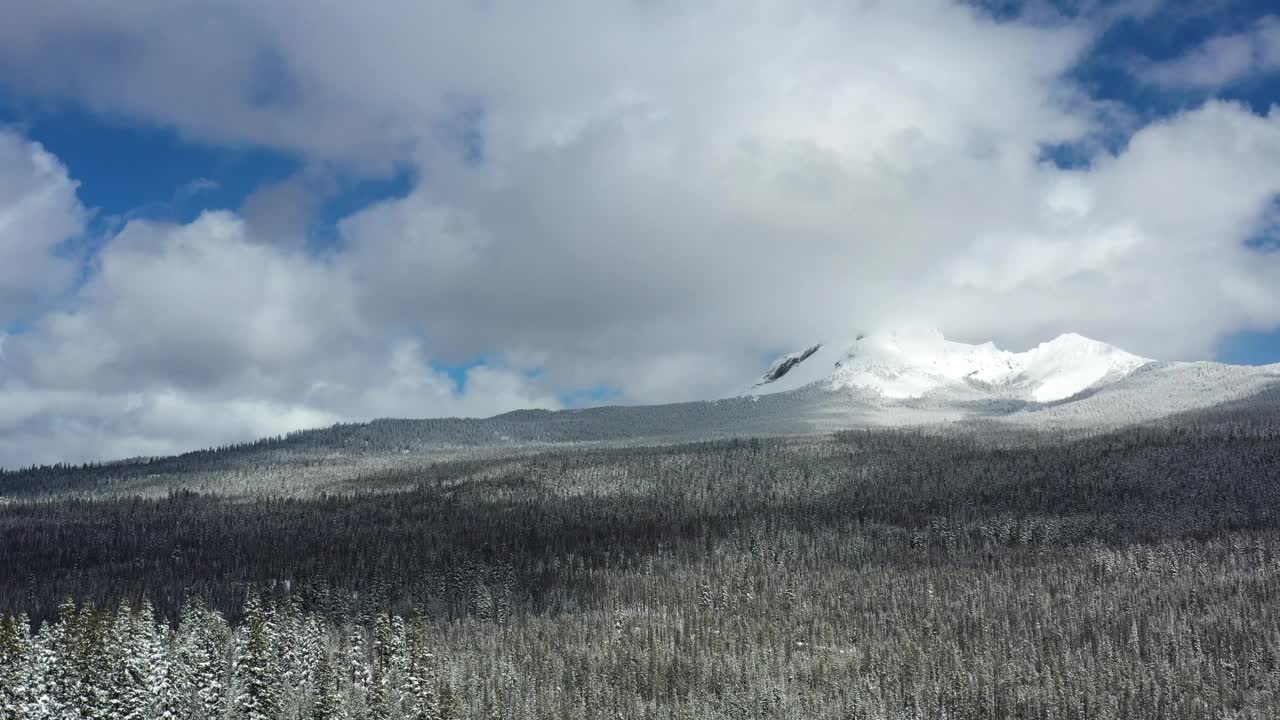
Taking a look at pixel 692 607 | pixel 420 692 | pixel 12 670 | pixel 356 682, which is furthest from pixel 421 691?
pixel 692 607

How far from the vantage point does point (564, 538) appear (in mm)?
167250

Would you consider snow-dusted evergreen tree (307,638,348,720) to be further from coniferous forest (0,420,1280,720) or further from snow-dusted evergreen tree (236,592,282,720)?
→ snow-dusted evergreen tree (236,592,282,720)

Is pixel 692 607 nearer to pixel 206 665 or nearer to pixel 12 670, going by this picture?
pixel 206 665

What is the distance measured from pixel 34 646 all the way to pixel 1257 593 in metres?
102

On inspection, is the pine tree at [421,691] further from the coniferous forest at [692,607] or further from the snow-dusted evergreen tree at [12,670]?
the snow-dusted evergreen tree at [12,670]

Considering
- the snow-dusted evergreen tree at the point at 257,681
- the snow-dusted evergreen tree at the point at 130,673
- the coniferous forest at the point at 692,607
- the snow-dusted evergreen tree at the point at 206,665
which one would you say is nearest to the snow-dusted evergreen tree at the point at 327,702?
the coniferous forest at the point at 692,607

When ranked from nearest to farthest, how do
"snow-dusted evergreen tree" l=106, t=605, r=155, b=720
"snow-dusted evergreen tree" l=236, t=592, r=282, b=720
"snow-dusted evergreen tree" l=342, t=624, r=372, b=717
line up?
"snow-dusted evergreen tree" l=106, t=605, r=155, b=720, "snow-dusted evergreen tree" l=236, t=592, r=282, b=720, "snow-dusted evergreen tree" l=342, t=624, r=372, b=717

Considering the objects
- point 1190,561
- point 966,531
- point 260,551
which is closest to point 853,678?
point 1190,561

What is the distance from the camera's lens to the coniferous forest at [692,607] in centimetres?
6372

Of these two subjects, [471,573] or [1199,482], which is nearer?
[471,573]

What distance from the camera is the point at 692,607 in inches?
4469

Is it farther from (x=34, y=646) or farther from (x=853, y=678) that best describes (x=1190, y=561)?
(x=34, y=646)

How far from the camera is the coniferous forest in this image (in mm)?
63719

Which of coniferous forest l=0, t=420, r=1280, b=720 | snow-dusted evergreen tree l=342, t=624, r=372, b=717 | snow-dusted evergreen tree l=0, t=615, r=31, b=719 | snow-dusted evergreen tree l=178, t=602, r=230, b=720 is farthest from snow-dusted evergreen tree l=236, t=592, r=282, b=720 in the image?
snow-dusted evergreen tree l=0, t=615, r=31, b=719
